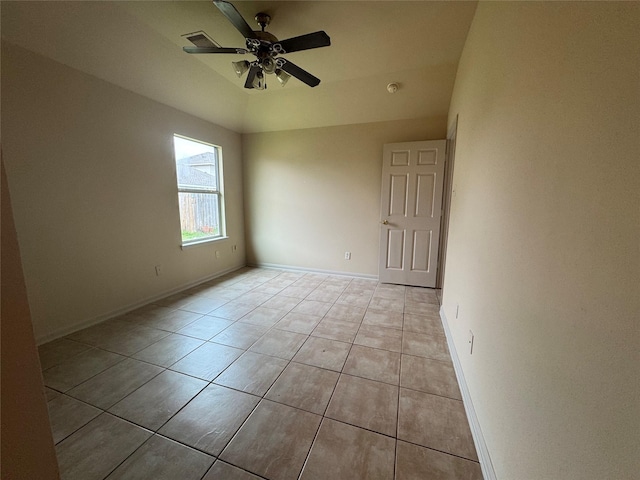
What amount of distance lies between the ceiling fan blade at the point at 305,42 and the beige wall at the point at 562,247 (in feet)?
3.39

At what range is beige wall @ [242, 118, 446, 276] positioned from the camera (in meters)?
3.75

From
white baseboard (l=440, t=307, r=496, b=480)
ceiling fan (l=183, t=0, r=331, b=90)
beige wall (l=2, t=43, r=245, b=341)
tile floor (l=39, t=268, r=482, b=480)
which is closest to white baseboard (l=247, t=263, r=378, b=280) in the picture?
tile floor (l=39, t=268, r=482, b=480)

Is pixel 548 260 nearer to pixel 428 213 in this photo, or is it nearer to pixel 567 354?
pixel 567 354

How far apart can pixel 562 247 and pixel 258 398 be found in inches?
67.4

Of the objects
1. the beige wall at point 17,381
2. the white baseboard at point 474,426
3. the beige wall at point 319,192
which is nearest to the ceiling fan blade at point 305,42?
the beige wall at point 17,381

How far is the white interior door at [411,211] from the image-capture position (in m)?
3.36

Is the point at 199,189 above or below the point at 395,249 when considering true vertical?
above

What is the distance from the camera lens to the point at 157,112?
294 cm

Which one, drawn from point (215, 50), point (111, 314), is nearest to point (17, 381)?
point (215, 50)

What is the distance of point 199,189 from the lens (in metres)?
3.74

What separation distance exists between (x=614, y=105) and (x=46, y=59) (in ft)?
11.4

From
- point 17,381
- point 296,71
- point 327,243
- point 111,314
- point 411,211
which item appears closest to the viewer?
point 17,381

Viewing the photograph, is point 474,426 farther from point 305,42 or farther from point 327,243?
point 327,243

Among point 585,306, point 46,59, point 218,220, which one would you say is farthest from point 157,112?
point 585,306
